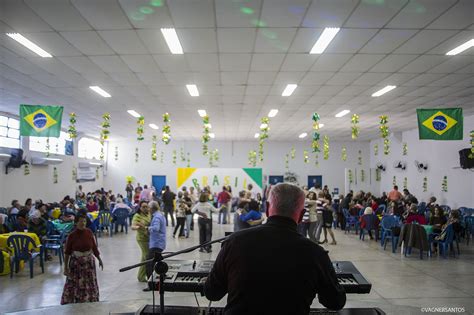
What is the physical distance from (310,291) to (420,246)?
8.02 meters

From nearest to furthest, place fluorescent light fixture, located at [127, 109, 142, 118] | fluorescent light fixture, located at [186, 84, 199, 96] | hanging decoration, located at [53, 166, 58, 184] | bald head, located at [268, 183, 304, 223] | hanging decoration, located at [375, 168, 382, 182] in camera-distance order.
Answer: bald head, located at [268, 183, 304, 223] → fluorescent light fixture, located at [186, 84, 199, 96] → fluorescent light fixture, located at [127, 109, 142, 118] → hanging decoration, located at [53, 166, 58, 184] → hanging decoration, located at [375, 168, 382, 182]

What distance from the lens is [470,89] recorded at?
29.7 feet

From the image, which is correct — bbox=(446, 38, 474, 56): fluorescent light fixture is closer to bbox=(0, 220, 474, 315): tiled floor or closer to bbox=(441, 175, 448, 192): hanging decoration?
bbox=(0, 220, 474, 315): tiled floor

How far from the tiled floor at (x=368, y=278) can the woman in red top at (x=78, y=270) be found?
314 mm

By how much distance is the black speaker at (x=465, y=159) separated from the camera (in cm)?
1207

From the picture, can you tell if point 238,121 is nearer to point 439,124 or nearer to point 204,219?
point 204,219

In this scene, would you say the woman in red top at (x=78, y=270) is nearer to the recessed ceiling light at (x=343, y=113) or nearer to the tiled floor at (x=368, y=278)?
the tiled floor at (x=368, y=278)

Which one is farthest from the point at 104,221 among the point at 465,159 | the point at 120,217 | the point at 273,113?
the point at 465,159

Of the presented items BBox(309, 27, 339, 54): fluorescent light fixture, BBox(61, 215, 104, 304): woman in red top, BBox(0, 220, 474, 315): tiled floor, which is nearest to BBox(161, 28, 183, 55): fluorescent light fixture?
BBox(309, 27, 339, 54): fluorescent light fixture

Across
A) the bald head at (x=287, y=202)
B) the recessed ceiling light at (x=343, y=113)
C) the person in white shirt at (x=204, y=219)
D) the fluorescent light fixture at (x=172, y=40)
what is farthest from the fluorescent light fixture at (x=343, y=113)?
the bald head at (x=287, y=202)

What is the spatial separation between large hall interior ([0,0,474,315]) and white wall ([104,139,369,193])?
779 cm

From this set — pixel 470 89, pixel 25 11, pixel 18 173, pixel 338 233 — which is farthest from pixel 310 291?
pixel 18 173

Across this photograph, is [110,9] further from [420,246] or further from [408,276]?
[420,246]

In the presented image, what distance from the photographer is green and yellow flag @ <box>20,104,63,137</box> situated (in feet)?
27.6
